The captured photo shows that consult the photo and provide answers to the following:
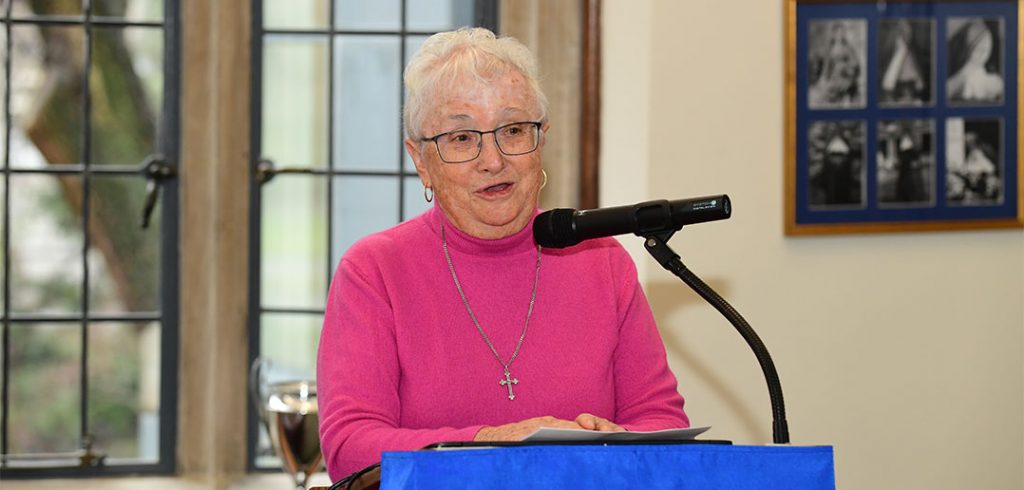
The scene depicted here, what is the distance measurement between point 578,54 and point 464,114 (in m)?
1.27

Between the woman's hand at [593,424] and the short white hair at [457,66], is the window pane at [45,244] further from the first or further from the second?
the woman's hand at [593,424]

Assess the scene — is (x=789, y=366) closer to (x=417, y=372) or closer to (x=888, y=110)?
(x=888, y=110)

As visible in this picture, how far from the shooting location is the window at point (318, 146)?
3.43 m

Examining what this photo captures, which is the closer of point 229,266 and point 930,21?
point 930,21

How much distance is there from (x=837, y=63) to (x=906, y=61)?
16 centimetres

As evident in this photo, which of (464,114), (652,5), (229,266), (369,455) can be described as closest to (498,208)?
(464,114)

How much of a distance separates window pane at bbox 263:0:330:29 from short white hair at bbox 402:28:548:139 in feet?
4.65

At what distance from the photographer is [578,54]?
3232 millimetres

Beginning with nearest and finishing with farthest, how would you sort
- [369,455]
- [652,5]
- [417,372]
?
[369,455]
[417,372]
[652,5]

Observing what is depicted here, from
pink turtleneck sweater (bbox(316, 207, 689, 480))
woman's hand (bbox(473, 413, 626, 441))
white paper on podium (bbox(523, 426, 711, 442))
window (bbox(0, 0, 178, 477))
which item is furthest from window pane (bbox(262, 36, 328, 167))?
white paper on podium (bbox(523, 426, 711, 442))

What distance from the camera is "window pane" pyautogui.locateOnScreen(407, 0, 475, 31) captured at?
3439 millimetres

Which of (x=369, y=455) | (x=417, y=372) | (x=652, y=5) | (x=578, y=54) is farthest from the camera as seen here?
(x=578, y=54)

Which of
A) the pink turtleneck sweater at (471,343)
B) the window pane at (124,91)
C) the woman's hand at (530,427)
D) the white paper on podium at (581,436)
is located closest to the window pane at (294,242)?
the window pane at (124,91)

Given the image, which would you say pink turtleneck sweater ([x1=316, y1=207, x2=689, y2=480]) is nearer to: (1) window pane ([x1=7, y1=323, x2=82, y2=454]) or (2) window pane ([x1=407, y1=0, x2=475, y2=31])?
(2) window pane ([x1=407, y1=0, x2=475, y2=31])
